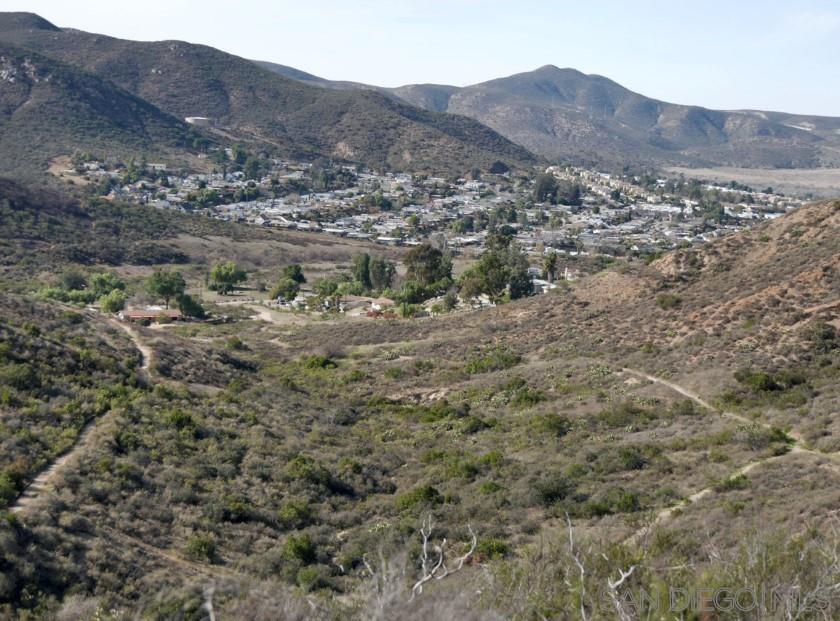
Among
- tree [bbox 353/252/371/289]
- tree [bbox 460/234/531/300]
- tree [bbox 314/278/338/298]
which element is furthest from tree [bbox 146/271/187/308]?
tree [bbox 460/234/531/300]

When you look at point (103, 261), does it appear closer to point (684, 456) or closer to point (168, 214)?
point (168, 214)

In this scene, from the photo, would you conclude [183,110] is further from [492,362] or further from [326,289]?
[492,362]

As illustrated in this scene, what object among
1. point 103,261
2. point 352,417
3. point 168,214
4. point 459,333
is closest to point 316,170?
point 168,214

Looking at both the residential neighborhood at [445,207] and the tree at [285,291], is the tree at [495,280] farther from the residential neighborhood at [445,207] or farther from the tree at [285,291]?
the residential neighborhood at [445,207]

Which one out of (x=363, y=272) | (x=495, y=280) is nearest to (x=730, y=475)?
(x=495, y=280)

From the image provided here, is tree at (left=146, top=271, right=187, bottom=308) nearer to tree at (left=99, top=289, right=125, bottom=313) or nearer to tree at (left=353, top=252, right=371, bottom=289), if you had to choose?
tree at (left=99, top=289, right=125, bottom=313)

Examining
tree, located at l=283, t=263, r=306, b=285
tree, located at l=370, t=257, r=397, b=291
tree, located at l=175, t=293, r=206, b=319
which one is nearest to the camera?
tree, located at l=175, t=293, r=206, b=319
